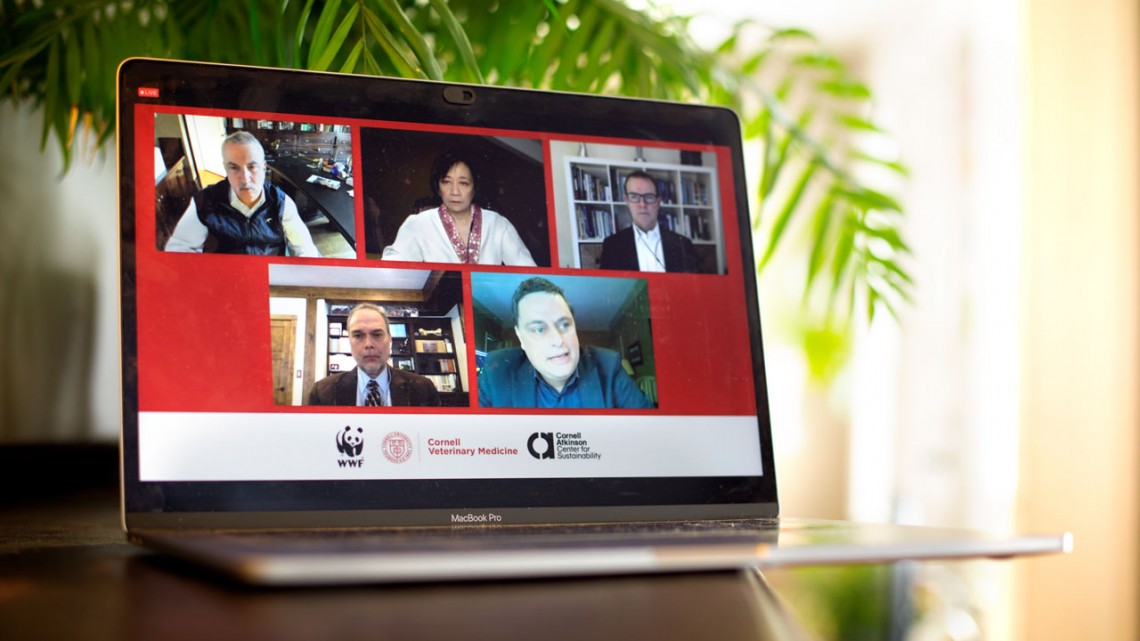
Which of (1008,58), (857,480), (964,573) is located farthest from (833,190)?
(857,480)

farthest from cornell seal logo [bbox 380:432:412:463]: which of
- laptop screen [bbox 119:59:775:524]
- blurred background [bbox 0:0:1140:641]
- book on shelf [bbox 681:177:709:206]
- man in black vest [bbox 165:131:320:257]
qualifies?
blurred background [bbox 0:0:1140:641]

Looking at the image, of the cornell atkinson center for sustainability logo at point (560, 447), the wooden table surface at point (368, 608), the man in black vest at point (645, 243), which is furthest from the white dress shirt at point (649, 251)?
the wooden table surface at point (368, 608)

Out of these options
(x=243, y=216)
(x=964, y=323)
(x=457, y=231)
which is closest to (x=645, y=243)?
(x=457, y=231)

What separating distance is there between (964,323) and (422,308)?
267cm

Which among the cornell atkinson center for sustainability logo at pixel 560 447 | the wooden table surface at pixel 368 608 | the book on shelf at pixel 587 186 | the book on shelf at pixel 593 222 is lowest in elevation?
the wooden table surface at pixel 368 608

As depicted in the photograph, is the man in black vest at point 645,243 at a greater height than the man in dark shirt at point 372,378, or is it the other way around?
the man in black vest at point 645,243

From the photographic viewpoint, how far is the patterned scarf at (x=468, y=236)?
515 millimetres

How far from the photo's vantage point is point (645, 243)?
55cm

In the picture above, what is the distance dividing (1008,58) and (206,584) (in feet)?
8.36

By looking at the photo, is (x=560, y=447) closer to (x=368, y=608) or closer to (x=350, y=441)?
(x=350, y=441)

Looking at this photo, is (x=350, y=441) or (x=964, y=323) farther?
(x=964, y=323)

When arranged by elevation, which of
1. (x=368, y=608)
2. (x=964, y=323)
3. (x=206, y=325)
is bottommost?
(x=368, y=608)

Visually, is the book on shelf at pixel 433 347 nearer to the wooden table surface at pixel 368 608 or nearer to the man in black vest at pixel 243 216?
the man in black vest at pixel 243 216

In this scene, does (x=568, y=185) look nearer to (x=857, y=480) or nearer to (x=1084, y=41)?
(x=1084, y=41)
